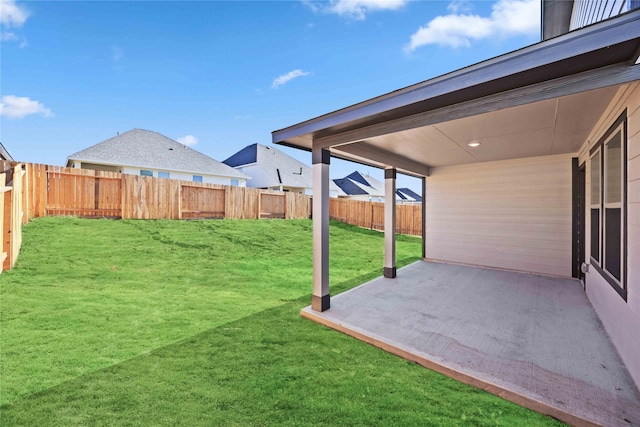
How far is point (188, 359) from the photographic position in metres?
2.72

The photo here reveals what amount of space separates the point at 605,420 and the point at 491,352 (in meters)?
0.98

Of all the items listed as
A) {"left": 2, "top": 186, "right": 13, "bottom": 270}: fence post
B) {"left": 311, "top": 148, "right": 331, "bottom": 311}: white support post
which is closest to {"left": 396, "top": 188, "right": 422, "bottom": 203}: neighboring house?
{"left": 311, "top": 148, "right": 331, "bottom": 311}: white support post

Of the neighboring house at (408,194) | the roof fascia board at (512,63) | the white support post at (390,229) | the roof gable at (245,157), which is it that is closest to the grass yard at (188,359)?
the white support post at (390,229)

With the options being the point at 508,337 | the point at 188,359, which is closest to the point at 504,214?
the point at 508,337

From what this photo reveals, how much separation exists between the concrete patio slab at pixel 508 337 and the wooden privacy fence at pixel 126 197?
8.24 meters

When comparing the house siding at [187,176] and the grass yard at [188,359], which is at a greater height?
the house siding at [187,176]

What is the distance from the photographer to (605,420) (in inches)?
74.9

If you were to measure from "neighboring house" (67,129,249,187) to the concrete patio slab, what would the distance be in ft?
47.0

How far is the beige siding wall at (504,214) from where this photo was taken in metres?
5.93

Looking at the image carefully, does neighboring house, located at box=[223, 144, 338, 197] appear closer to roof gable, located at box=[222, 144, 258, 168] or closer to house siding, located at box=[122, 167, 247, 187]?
roof gable, located at box=[222, 144, 258, 168]

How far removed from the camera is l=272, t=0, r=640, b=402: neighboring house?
208 centimetres

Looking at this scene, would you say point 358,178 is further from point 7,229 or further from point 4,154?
point 7,229

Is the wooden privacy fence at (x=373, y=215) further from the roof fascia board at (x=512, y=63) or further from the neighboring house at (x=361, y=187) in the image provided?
the neighboring house at (x=361, y=187)

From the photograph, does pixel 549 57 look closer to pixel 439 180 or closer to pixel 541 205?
pixel 541 205
